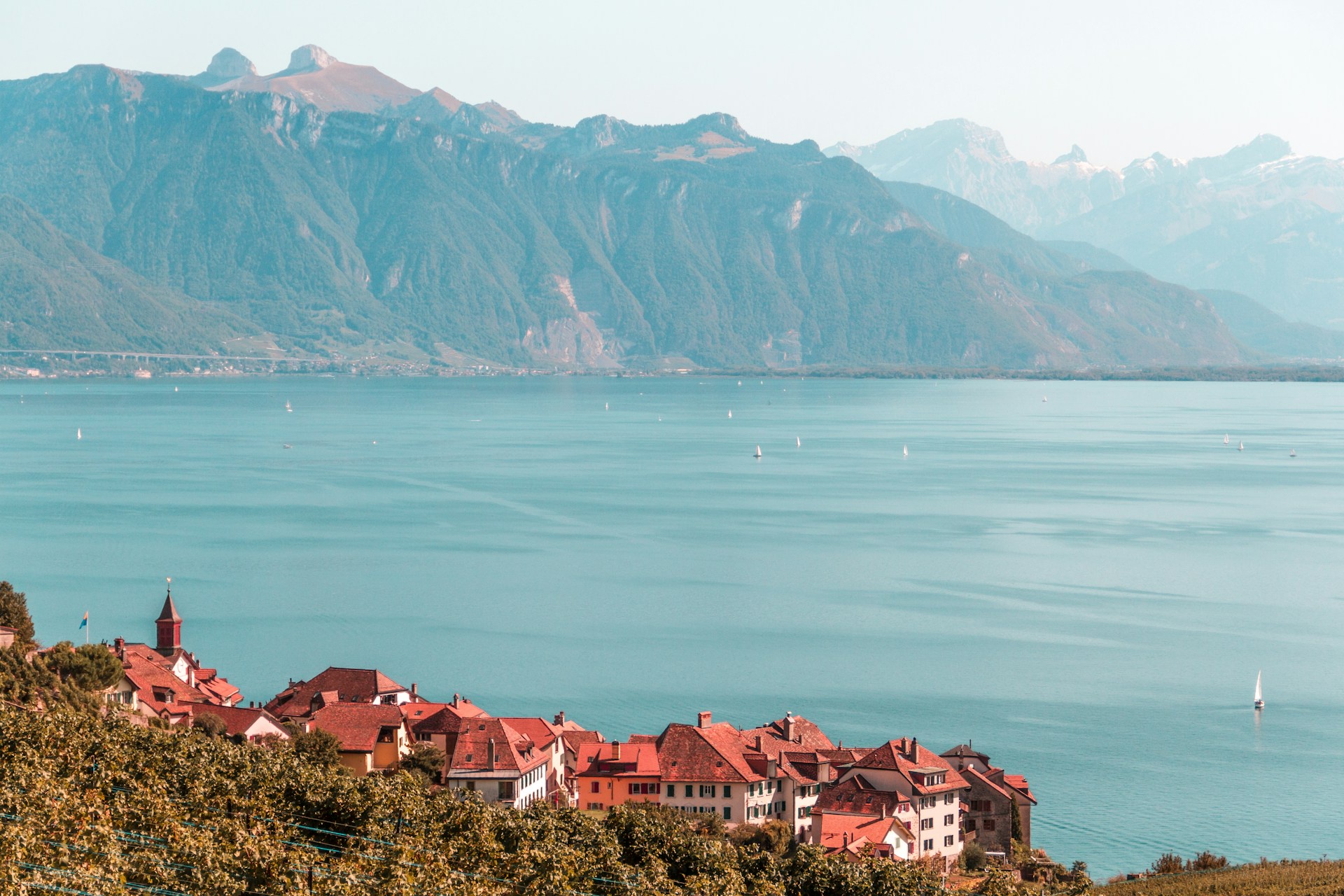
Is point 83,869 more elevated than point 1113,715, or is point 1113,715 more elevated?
point 83,869

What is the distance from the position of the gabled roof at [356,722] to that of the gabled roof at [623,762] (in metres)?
5.21

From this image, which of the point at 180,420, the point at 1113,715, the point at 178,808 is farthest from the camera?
the point at 180,420

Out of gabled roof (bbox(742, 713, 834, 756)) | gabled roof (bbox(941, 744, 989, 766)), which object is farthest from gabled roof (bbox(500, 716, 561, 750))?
gabled roof (bbox(941, 744, 989, 766))

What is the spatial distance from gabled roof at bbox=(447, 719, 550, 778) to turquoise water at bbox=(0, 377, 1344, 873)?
1072cm

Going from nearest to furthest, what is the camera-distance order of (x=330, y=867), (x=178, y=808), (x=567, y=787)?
1. (x=330, y=867)
2. (x=178, y=808)
3. (x=567, y=787)

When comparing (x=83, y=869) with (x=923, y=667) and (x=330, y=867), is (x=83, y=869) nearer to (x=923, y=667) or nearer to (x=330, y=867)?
(x=330, y=867)

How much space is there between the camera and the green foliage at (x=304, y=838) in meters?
23.4

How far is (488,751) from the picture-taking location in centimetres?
3906

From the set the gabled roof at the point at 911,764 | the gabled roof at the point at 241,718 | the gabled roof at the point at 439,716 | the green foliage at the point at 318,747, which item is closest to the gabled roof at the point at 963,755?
the gabled roof at the point at 911,764

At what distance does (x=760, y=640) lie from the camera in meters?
64.1

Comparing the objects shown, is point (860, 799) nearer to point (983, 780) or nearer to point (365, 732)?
point (983, 780)

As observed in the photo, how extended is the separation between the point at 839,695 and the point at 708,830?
19.6 meters

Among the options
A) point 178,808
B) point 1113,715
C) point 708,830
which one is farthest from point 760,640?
point 178,808

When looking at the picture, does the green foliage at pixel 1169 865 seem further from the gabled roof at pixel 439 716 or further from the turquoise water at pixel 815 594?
the gabled roof at pixel 439 716
